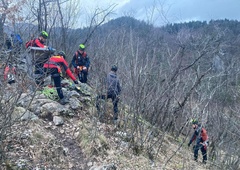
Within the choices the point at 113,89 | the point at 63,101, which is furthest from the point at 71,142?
the point at 113,89

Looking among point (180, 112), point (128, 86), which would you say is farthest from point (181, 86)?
point (128, 86)

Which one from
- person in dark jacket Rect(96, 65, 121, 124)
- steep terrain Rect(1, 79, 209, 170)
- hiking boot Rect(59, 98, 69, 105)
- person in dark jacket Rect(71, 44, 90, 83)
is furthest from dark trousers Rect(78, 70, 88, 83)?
person in dark jacket Rect(96, 65, 121, 124)

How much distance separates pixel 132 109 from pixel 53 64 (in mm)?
2472

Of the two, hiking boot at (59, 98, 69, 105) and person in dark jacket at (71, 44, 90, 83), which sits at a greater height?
person in dark jacket at (71, 44, 90, 83)

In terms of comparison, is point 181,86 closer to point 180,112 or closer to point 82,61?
point 180,112

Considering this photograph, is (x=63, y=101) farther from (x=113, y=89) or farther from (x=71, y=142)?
(x=71, y=142)

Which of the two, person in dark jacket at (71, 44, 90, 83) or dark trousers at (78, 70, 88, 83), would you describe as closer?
person in dark jacket at (71, 44, 90, 83)

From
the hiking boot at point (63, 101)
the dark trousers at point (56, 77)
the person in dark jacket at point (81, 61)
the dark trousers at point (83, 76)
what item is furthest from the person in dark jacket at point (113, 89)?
the dark trousers at point (83, 76)

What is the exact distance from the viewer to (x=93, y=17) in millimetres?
13016

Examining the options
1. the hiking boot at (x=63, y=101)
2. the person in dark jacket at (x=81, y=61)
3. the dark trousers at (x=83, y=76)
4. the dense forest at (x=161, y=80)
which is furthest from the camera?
the dark trousers at (x=83, y=76)

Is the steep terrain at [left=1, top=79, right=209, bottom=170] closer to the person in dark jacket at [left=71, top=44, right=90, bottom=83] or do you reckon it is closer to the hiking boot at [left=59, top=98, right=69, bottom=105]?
the hiking boot at [left=59, top=98, right=69, bottom=105]

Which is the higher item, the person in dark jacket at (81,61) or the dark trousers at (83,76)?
the person in dark jacket at (81,61)

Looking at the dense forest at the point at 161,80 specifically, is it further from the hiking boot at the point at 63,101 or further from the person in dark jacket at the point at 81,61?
the hiking boot at the point at 63,101

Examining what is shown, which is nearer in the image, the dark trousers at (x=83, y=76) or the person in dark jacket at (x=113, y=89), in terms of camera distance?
the person in dark jacket at (x=113, y=89)
